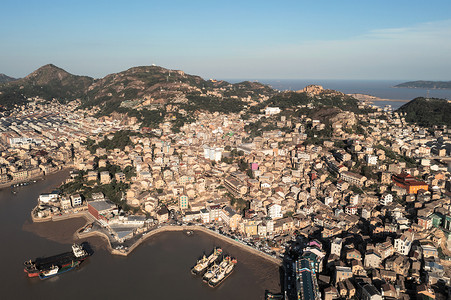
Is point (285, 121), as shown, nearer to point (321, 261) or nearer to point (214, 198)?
point (214, 198)

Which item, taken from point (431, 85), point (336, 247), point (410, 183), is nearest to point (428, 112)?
point (410, 183)

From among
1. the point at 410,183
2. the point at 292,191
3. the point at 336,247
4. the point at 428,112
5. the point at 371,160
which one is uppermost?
the point at 428,112

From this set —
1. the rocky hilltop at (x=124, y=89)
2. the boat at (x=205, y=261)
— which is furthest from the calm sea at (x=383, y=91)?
the boat at (x=205, y=261)

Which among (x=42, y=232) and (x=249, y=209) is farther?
(x=249, y=209)

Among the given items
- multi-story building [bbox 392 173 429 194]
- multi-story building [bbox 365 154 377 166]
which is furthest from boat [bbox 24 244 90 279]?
multi-story building [bbox 365 154 377 166]

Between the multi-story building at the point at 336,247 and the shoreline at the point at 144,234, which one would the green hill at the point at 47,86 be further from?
the multi-story building at the point at 336,247

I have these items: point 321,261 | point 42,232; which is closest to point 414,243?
point 321,261

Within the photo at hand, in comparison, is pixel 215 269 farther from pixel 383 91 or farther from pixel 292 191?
pixel 383 91
